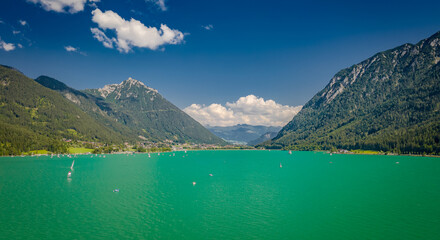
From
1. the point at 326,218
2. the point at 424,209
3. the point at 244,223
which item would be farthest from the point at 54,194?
the point at 424,209

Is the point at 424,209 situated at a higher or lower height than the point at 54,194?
higher

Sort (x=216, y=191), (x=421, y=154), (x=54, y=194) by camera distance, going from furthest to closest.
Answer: (x=421, y=154)
(x=216, y=191)
(x=54, y=194)

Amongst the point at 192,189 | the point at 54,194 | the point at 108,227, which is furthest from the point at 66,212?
the point at 192,189

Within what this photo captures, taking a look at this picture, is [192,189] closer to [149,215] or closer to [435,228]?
[149,215]

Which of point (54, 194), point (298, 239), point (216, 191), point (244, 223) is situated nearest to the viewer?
point (298, 239)

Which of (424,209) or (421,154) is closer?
(424,209)

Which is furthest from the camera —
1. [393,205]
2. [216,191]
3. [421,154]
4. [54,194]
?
[421,154]

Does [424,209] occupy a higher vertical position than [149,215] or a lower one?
higher

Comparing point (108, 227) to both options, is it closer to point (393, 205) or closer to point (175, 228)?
point (175, 228)

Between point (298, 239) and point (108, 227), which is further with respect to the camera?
point (108, 227)
